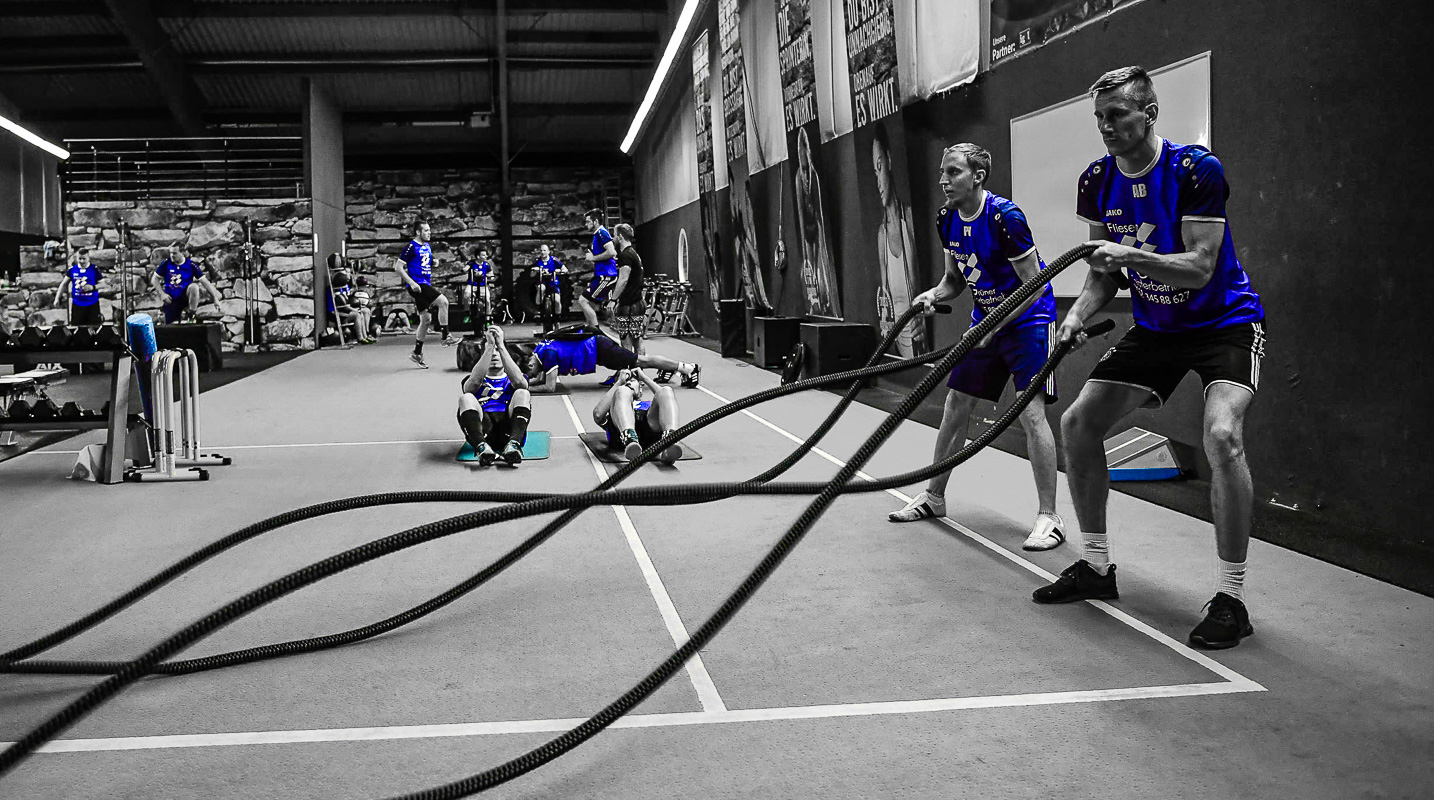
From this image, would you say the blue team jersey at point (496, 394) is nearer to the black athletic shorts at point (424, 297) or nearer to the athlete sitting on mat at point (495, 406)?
the athlete sitting on mat at point (495, 406)

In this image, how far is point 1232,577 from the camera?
3633 millimetres

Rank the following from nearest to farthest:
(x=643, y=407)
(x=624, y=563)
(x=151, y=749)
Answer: (x=151, y=749), (x=624, y=563), (x=643, y=407)

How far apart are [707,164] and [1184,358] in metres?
17.8

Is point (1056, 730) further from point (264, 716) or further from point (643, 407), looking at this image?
point (643, 407)

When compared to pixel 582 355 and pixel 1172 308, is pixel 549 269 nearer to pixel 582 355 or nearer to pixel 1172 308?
pixel 582 355

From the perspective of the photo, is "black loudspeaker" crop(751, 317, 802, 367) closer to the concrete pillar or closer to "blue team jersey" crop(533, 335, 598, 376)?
"blue team jersey" crop(533, 335, 598, 376)

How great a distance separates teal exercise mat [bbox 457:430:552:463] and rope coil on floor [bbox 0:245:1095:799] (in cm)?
369

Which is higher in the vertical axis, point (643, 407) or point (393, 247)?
point (393, 247)

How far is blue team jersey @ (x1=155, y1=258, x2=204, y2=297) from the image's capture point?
1914 cm

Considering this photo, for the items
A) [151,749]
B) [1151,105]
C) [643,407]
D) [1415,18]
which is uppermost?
[1415,18]

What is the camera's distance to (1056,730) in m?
2.96

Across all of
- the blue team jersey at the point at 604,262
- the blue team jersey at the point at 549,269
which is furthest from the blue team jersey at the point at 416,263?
the blue team jersey at the point at 549,269

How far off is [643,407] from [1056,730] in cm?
479

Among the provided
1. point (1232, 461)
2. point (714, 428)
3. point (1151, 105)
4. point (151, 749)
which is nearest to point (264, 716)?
point (151, 749)
